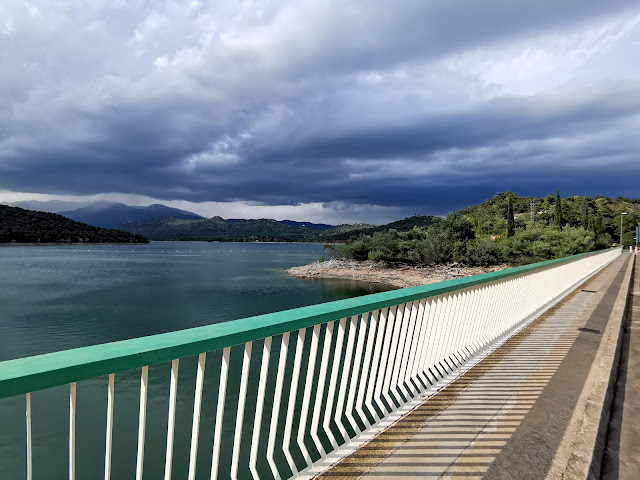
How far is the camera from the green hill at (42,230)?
10944 centimetres

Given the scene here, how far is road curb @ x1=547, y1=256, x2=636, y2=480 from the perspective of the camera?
79.6 inches

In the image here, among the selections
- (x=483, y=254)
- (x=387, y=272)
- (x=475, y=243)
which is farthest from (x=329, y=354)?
(x=475, y=243)

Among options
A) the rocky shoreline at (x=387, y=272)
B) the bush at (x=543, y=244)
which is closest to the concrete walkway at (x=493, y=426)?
the rocky shoreline at (x=387, y=272)

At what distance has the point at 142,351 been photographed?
1225mm

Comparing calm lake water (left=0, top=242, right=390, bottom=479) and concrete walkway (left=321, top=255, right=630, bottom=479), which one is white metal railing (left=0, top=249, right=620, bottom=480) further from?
calm lake water (left=0, top=242, right=390, bottom=479)

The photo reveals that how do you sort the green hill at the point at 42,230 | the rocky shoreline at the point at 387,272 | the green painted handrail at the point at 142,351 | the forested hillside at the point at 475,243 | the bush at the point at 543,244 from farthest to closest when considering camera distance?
the green hill at the point at 42,230, the rocky shoreline at the point at 387,272, the forested hillside at the point at 475,243, the bush at the point at 543,244, the green painted handrail at the point at 142,351

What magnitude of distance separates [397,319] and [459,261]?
39637 mm

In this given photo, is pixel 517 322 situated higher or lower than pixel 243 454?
higher

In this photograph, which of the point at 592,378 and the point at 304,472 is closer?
the point at 304,472

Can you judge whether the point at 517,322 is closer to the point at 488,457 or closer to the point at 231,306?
the point at 488,457

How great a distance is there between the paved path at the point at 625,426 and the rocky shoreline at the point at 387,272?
29465 millimetres

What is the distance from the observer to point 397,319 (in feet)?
8.57

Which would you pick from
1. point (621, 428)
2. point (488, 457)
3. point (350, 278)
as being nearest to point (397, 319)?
point (488, 457)

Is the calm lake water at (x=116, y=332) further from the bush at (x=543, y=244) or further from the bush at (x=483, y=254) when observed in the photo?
the bush at (x=543, y=244)
